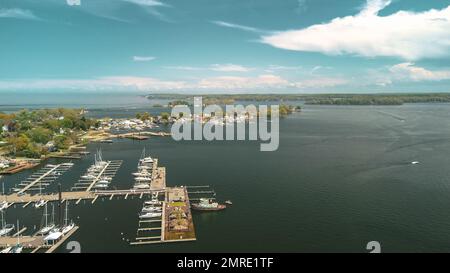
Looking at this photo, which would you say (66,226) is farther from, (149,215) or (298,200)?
(298,200)

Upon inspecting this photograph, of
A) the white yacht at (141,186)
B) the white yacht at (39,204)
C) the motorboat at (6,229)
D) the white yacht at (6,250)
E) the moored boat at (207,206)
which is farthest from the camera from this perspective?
the white yacht at (141,186)

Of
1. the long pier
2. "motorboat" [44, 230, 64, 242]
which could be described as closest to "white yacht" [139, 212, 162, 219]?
the long pier

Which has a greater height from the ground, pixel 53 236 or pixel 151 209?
pixel 151 209

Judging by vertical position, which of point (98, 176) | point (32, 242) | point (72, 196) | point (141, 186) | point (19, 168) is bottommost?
point (32, 242)

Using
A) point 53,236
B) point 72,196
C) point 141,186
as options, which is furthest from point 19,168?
point 53,236

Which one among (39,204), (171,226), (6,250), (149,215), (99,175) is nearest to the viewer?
(6,250)

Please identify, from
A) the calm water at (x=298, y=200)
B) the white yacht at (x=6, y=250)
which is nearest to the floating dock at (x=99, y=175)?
the calm water at (x=298, y=200)

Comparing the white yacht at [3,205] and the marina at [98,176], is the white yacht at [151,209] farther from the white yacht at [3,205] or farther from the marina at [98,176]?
the white yacht at [3,205]

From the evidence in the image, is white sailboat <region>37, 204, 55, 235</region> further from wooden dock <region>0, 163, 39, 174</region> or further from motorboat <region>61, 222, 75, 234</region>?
wooden dock <region>0, 163, 39, 174</region>

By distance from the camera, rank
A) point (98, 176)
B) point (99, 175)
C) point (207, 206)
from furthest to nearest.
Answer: point (99, 175) → point (98, 176) → point (207, 206)
